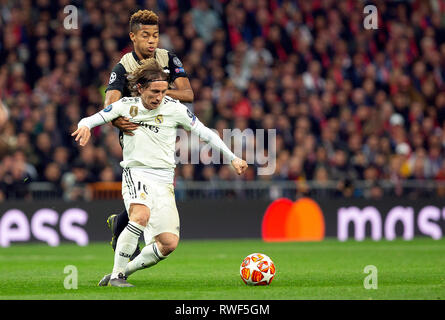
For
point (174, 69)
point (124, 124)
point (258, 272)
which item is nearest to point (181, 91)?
point (174, 69)

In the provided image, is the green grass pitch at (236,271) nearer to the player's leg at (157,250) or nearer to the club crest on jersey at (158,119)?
the player's leg at (157,250)

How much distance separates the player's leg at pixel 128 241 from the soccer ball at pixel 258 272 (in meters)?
1.12

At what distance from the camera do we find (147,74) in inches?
357

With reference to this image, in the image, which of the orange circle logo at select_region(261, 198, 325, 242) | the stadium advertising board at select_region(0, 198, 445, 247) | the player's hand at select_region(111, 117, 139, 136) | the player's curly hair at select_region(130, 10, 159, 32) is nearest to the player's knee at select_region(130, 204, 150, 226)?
the player's hand at select_region(111, 117, 139, 136)

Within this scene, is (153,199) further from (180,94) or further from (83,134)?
(180,94)

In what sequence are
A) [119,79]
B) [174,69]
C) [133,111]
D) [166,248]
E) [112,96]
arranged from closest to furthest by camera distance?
1. [166,248]
2. [133,111]
3. [112,96]
4. [119,79]
5. [174,69]

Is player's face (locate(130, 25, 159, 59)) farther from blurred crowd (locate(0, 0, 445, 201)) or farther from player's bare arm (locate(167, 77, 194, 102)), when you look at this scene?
blurred crowd (locate(0, 0, 445, 201))

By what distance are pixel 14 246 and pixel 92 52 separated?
475cm

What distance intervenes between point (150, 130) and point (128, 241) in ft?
3.64

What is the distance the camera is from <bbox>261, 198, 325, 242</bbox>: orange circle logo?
732 inches

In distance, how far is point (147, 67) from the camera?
29.9ft

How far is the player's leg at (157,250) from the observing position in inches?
356

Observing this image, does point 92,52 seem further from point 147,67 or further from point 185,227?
point 147,67

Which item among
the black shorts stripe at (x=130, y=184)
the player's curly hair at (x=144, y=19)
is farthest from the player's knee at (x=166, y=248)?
the player's curly hair at (x=144, y=19)
